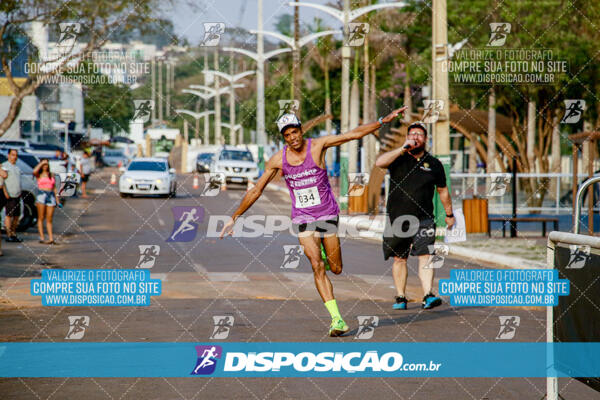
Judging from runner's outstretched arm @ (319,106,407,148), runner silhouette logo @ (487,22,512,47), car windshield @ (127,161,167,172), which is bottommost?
car windshield @ (127,161,167,172)

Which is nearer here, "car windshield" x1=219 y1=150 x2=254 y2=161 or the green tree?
the green tree

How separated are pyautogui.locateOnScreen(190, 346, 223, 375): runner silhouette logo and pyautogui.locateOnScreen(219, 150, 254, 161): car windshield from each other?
3930 cm

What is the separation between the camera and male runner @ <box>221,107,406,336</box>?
948cm

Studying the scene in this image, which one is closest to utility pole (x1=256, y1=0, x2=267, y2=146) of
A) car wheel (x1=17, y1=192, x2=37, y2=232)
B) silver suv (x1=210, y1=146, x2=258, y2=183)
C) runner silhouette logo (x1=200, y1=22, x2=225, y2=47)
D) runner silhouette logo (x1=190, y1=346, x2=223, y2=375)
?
silver suv (x1=210, y1=146, x2=258, y2=183)

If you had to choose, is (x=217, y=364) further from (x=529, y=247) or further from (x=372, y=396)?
(x=529, y=247)

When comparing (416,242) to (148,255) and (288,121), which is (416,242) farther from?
(148,255)

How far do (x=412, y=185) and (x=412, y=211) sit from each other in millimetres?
296

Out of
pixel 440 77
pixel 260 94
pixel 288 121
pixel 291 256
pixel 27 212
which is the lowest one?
pixel 291 256

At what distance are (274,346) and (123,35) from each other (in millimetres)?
26875

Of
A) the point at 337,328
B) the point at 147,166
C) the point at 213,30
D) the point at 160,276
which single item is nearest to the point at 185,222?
the point at 213,30

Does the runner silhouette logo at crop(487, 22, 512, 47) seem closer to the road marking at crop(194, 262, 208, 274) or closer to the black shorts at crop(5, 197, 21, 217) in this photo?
the road marking at crop(194, 262, 208, 274)

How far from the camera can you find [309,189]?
9.68 meters

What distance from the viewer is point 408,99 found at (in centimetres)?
5175

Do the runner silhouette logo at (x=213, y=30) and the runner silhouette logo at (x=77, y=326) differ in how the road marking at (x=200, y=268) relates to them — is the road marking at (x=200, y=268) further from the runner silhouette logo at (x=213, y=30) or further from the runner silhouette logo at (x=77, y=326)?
the runner silhouette logo at (x=77, y=326)
